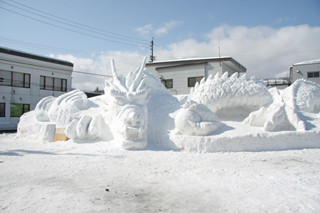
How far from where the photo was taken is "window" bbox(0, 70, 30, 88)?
53.1 feet

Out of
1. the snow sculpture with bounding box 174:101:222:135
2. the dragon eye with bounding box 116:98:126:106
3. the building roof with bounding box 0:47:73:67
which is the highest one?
the building roof with bounding box 0:47:73:67

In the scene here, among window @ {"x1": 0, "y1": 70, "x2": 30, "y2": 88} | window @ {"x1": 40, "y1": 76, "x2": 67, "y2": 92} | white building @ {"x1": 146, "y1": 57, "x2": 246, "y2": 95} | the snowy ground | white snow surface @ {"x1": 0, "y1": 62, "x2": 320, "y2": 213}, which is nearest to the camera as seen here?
the snowy ground

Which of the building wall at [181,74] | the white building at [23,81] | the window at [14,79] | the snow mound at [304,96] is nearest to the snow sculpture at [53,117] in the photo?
the snow mound at [304,96]

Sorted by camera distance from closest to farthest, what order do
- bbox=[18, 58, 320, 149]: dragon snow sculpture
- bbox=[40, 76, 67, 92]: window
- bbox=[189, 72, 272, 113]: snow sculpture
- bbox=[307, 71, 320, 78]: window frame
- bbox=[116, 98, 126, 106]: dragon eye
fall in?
1. bbox=[18, 58, 320, 149]: dragon snow sculpture
2. bbox=[116, 98, 126, 106]: dragon eye
3. bbox=[189, 72, 272, 113]: snow sculpture
4. bbox=[307, 71, 320, 78]: window frame
5. bbox=[40, 76, 67, 92]: window

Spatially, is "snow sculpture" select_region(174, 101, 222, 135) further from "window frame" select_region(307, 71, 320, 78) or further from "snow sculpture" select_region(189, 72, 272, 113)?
"window frame" select_region(307, 71, 320, 78)

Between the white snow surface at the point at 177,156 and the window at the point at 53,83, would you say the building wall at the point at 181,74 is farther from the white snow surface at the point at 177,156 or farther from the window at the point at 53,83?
the window at the point at 53,83

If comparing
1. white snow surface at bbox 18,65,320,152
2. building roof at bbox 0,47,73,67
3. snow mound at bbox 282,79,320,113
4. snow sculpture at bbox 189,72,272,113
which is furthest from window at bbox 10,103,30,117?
snow mound at bbox 282,79,320,113

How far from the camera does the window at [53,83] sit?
18234mm

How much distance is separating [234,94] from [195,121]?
1295 millimetres

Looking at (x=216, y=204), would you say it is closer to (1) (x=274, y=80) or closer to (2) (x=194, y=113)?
(2) (x=194, y=113)

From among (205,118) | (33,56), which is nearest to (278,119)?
(205,118)

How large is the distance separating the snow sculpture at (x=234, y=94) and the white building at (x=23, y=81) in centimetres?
1363

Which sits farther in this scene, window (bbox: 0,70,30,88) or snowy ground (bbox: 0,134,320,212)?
window (bbox: 0,70,30,88)

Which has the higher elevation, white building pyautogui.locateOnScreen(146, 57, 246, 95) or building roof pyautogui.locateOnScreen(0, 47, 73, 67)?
building roof pyautogui.locateOnScreen(0, 47, 73, 67)
